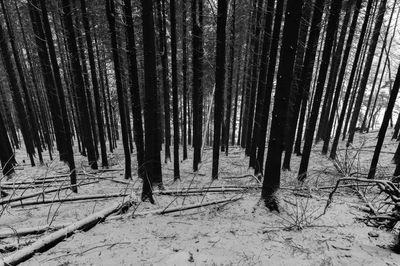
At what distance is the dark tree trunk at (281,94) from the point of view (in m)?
4.56

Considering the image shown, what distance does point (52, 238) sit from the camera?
322 centimetres

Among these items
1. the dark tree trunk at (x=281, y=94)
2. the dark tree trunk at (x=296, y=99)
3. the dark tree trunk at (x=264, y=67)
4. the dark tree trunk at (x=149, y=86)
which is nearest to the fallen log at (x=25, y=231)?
the dark tree trunk at (x=149, y=86)

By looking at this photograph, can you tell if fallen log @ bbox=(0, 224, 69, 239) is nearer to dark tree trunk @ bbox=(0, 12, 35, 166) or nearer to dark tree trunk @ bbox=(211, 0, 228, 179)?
dark tree trunk @ bbox=(211, 0, 228, 179)

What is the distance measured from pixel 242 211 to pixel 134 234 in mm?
2430

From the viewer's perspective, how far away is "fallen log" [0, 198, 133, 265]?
2689mm

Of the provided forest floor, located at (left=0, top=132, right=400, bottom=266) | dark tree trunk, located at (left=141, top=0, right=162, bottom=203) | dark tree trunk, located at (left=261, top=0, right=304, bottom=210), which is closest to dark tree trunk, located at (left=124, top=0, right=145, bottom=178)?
dark tree trunk, located at (left=141, top=0, right=162, bottom=203)

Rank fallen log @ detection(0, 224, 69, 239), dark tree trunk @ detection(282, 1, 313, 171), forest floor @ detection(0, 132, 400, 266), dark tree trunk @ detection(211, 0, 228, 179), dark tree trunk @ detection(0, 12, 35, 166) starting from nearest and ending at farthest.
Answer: forest floor @ detection(0, 132, 400, 266) → fallen log @ detection(0, 224, 69, 239) → dark tree trunk @ detection(211, 0, 228, 179) → dark tree trunk @ detection(282, 1, 313, 171) → dark tree trunk @ detection(0, 12, 35, 166)

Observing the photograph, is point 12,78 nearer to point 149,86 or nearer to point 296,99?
point 149,86

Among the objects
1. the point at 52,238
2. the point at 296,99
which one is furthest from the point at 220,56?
the point at 52,238

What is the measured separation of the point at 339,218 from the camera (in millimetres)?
4480

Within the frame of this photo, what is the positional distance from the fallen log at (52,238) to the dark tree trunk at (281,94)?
11.6 ft

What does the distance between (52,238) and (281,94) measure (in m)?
5.01

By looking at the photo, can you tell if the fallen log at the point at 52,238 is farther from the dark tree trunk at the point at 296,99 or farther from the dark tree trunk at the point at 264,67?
the dark tree trunk at the point at 296,99

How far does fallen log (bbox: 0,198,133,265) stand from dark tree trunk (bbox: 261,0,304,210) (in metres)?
3.54
